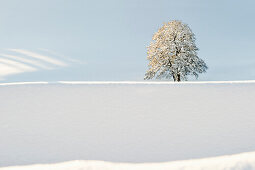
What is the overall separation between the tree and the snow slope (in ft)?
35.4

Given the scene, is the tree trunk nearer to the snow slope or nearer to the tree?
the tree

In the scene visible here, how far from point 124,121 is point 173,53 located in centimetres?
1223

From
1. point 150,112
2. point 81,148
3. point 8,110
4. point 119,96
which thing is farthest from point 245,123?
point 8,110

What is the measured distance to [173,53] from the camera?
57.4 ft

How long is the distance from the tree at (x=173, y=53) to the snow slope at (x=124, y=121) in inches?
425

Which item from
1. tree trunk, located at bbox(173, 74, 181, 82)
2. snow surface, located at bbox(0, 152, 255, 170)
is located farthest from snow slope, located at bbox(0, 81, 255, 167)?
tree trunk, located at bbox(173, 74, 181, 82)

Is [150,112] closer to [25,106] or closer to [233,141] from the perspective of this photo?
[233,141]

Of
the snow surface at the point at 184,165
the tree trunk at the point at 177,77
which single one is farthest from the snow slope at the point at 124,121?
the tree trunk at the point at 177,77

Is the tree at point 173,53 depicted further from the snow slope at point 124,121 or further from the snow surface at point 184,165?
the snow surface at point 184,165

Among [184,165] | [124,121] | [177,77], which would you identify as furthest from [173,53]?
[184,165]

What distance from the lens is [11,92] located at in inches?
269

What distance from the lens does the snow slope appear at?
18.1 ft

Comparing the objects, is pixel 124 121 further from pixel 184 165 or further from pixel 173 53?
pixel 173 53

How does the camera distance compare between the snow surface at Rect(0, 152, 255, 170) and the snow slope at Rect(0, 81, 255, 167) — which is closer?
the snow surface at Rect(0, 152, 255, 170)
